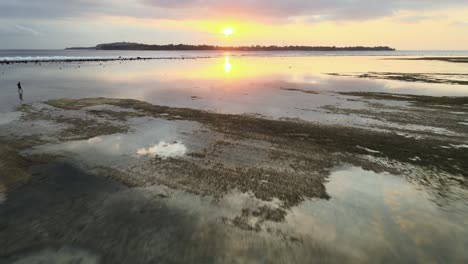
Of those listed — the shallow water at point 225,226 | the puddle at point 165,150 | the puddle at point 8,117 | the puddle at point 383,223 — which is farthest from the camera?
the puddle at point 8,117

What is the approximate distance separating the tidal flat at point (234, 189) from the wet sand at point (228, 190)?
53mm

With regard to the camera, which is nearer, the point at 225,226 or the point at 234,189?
the point at 225,226

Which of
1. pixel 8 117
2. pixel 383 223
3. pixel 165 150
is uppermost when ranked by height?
pixel 8 117

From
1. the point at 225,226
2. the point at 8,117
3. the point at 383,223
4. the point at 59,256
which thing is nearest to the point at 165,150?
the point at 225,226

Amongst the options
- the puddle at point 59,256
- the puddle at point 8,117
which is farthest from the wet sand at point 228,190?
the puddle at point 8,117

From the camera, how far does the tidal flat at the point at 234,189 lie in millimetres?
8445

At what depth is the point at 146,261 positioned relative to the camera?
7.91 m

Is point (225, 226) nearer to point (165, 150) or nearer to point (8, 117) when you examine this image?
point (165, 150)

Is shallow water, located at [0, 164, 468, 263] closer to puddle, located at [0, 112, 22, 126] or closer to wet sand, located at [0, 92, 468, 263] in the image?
wet sand, located at [0, 92, 468, 263]

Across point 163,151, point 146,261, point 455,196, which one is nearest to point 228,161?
point 163,151

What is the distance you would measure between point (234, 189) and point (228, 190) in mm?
250

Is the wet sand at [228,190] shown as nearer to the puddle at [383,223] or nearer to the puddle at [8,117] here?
the puddle at [383,223]

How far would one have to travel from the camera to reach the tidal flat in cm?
845

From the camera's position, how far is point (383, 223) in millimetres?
9703
